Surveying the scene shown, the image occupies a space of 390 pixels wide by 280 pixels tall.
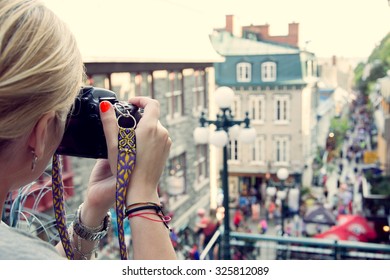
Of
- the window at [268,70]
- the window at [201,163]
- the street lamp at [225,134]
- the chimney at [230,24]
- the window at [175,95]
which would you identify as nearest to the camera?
the street lamp at [225,134]

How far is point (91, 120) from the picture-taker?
0.39 metres

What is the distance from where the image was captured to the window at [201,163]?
14.4 feet

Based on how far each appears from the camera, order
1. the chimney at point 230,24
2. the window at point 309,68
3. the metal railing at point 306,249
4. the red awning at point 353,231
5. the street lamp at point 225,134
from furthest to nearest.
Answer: the window at point 309,68, the red awning at point 353,231, the chimney at point 230,24, the street lamp at point 225,134, the metal railing at point 306,249

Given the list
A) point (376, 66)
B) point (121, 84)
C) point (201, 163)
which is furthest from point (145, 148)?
point (201, 163)

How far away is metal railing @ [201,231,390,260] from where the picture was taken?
5.95ft

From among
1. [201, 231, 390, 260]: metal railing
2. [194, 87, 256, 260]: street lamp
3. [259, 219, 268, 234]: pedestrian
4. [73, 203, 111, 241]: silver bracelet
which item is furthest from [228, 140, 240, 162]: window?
[73, 203, 111, 241]: silver bracelet

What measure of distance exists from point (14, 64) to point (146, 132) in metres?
0.11

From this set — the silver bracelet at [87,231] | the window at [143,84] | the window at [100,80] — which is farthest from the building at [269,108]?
the silver bracelet at [87,231]

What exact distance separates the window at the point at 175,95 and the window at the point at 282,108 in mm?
804

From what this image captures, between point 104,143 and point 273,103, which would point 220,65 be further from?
point 104,143

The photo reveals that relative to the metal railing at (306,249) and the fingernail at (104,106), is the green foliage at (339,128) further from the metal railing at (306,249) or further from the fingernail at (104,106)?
the fingernail at (104,106)

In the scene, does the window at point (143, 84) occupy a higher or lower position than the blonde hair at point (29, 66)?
lower

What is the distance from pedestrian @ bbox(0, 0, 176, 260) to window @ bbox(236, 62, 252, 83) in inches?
142

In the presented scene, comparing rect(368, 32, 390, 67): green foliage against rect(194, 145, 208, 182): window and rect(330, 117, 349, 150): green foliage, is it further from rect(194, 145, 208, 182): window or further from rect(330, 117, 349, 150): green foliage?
rect(194, 145, 208, 182): window
